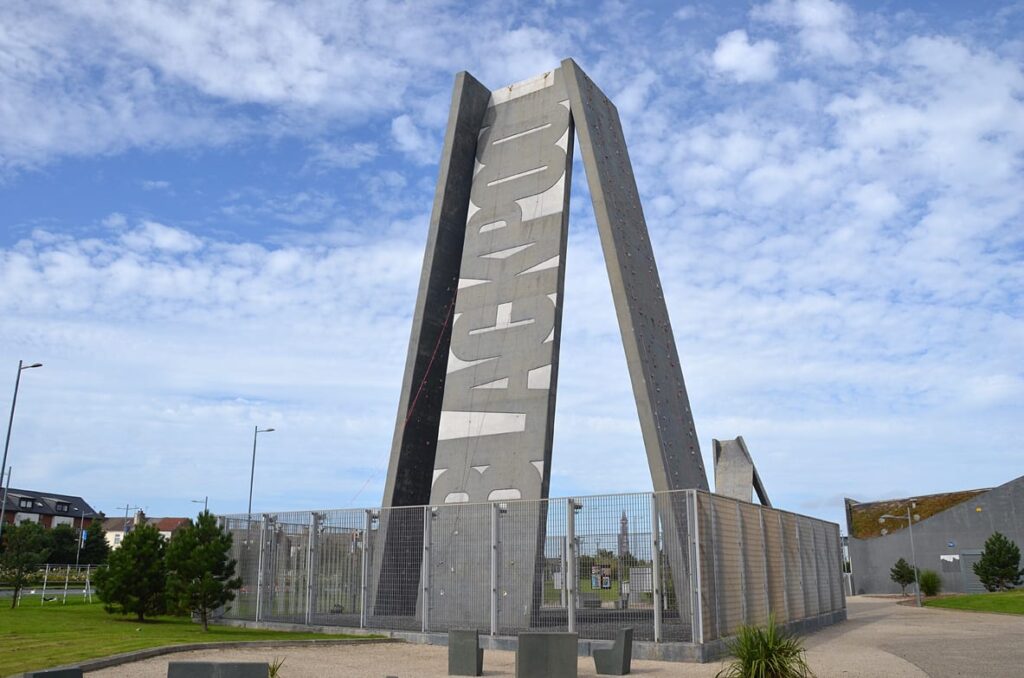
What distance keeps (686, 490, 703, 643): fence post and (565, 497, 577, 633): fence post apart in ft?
6.76

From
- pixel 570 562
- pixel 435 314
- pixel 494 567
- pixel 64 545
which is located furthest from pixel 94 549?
pixel 570 562

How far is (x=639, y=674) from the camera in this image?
11945mm

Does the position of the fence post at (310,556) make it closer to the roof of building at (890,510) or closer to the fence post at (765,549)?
the fence post at (765,549)

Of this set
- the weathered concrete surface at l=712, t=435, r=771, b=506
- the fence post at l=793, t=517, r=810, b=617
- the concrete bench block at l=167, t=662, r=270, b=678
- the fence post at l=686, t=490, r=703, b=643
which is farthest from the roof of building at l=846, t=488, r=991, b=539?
the concrete bench block at l=167, t=662, r=270, b=678

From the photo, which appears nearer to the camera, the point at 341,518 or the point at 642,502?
the point at 642,502

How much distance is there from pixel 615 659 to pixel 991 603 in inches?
979

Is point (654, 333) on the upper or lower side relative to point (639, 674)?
upper

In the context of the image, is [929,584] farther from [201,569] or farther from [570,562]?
[201,569]

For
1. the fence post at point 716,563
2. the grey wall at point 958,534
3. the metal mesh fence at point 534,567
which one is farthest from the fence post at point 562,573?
the grey wall at point 958,534

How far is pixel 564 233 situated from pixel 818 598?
11974 millimetres

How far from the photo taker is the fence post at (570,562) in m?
14.7

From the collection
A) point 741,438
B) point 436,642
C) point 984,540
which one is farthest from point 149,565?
point 984,540

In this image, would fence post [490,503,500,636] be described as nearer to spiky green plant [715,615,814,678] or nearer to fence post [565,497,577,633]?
fence post [565,497,577,633]

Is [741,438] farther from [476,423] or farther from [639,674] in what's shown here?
[639,674]
